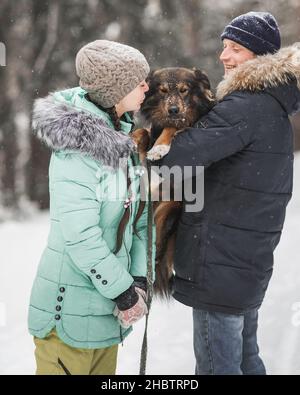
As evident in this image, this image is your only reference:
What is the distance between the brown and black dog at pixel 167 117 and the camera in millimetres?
2742

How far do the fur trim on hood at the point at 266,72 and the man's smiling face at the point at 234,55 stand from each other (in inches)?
6.9

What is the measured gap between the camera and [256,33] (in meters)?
2.52

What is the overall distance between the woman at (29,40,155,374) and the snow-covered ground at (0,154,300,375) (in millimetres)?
1005

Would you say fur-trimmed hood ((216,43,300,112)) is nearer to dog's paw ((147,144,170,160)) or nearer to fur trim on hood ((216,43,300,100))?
fur trim on hood ((216,43,300,100))

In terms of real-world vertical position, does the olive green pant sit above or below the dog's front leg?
below

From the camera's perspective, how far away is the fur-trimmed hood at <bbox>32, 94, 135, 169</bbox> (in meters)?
2.04

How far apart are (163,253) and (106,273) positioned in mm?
710

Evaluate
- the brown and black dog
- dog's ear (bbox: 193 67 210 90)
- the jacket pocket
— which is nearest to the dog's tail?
the brown and black dog

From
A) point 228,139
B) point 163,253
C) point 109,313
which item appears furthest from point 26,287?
point 228,139

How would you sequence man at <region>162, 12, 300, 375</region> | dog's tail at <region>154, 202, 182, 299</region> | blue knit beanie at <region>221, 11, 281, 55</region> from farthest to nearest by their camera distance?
dog's tail at <region>154, 202, 182, 299</region>, blue knit beanie at <region>221, 11, 281, 55</region>, man at <region>162, 12, 300, 375</region>

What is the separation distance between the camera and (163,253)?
2.76 meters

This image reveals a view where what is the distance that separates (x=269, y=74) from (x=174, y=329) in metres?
2.41

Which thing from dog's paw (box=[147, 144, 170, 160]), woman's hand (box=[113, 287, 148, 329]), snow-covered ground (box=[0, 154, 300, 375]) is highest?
dog's paw (box=[147, 144, 170, 160])

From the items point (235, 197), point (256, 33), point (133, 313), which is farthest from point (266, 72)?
point (133, 313)
